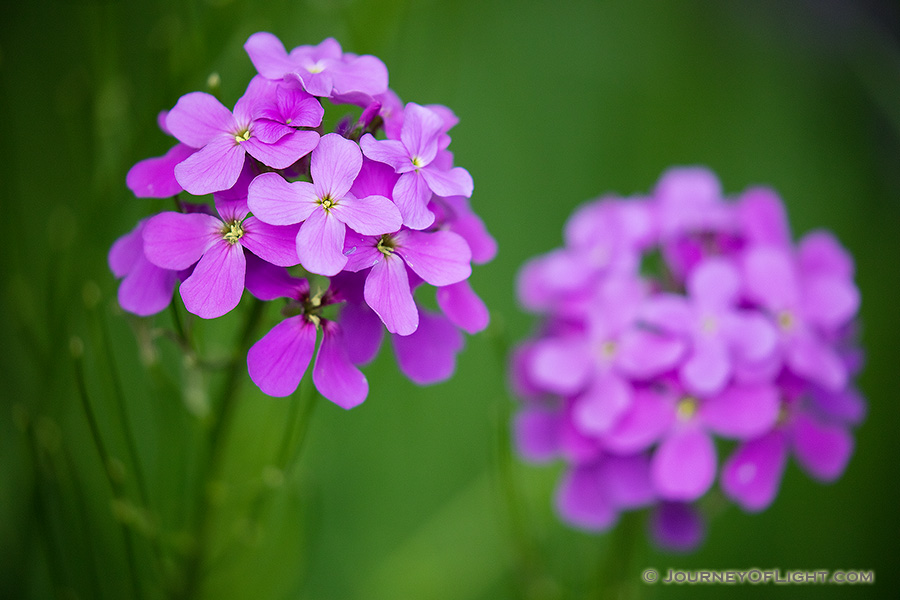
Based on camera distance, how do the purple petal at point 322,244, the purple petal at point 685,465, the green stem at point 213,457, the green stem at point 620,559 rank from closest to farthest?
the purple petal at point 322,244 < the green stem at point 213,457 < the purple petal at point 685,465 < the green stem at point 620,559

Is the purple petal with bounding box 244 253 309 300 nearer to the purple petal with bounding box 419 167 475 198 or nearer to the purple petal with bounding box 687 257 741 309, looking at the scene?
the purple petal with bounding box 419 167 475 198

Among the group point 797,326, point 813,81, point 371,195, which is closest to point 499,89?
point 813,81

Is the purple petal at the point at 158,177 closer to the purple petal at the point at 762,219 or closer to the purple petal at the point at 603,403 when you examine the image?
the purple petal at the point at 603,403

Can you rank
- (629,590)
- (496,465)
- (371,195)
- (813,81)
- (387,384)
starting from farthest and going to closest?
(813,81) < (387,384) < (496,465) < (629,590) < (371,195)

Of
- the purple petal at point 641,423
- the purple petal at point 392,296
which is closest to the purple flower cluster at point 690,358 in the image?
the purple petal at point 641,423

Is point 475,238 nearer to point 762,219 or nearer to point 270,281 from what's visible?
point 270,281

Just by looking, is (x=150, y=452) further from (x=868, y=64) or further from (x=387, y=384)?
(x=868, y=64)

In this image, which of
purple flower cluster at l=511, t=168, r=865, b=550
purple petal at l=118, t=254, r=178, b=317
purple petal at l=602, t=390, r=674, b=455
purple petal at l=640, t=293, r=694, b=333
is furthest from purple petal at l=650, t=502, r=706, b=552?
purple petal at l=118, t=254, r=178, b=317
